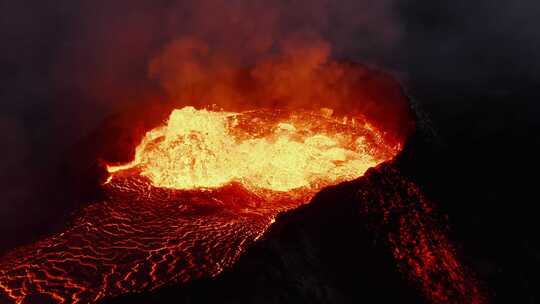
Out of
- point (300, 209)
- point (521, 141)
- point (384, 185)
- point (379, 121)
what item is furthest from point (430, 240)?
point (521, 141)

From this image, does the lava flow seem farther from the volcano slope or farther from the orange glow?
the volcano slope

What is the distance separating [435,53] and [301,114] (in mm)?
4531

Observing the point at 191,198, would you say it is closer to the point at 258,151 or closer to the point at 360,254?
the point at 258,151

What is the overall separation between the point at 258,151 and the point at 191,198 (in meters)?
1.19

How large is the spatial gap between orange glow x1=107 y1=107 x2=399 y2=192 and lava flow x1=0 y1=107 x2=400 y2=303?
0.04 ft

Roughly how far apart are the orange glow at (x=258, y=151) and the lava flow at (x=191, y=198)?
13 millimetres

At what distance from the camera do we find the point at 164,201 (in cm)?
460

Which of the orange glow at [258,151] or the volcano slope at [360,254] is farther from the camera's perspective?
the orange glow at [258,151]

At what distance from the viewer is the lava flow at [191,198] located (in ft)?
11.7

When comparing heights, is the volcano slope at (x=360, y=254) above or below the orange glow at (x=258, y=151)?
below

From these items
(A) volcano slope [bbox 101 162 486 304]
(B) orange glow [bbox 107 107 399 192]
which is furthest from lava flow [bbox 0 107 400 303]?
(A) volcano slope [bbox 101 162 486 304]

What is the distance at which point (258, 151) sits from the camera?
5.50 m

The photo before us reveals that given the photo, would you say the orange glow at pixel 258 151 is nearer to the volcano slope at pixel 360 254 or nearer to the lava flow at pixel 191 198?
the lava flow at pixel 191 198

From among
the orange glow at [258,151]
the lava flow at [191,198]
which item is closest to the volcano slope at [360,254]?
the lava flow at [191,198]
